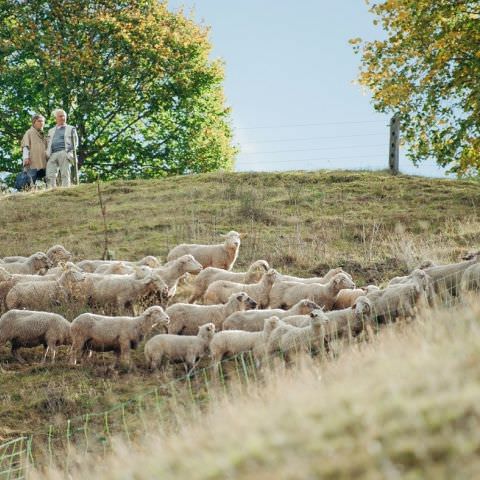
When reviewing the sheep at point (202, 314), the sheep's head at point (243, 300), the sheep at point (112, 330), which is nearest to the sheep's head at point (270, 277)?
the sheep at point (202, 314)

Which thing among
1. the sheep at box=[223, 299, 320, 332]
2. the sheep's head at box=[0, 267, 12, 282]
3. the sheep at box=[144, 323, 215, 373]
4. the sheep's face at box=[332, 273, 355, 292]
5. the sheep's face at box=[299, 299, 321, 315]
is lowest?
the sheep at box=[144, 323, 215, 373]

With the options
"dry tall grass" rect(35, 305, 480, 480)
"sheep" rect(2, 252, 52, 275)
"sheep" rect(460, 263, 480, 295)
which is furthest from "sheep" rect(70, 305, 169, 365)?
"dry tall grass" rect(35, 305, 480, 480)

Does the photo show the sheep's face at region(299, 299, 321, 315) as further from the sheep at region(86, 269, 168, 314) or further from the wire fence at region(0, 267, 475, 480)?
the sheep at region(86, 269, 168, 314)

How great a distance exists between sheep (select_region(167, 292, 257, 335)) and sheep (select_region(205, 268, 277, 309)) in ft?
3.95

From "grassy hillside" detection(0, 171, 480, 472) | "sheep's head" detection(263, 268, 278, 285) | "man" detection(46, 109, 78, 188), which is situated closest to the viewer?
"sheep's head" detection(263, 268, 278, 285)

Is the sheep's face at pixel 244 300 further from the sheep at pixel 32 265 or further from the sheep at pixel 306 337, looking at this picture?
the sheep at pixel 32 265

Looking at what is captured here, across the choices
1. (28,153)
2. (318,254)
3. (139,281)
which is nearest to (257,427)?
(139,281)

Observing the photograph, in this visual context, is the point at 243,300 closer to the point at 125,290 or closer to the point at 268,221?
the point at 125,290

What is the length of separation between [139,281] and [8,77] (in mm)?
26081

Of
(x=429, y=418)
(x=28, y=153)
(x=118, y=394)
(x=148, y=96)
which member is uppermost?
(x=148, y=96)

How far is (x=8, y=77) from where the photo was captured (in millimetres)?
42125

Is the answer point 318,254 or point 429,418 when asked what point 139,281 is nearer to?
point 318,254

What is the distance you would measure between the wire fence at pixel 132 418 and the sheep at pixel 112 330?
1.30m

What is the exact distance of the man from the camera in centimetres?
3038
